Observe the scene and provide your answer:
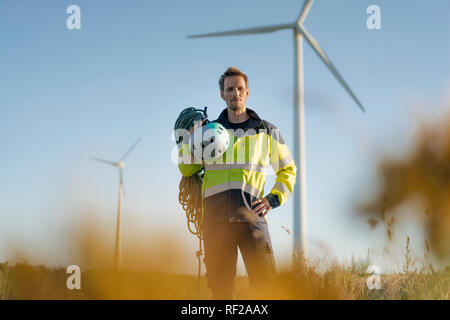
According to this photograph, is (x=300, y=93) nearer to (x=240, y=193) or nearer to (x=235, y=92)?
(x=235, y=92)

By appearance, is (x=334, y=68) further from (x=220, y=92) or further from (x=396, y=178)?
(x=220, y=92)

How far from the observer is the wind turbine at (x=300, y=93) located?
556 inches

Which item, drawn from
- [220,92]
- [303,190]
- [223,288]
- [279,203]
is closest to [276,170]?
[279,203]

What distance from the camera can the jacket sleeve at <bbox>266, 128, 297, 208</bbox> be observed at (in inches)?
257

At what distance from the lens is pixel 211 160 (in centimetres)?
648

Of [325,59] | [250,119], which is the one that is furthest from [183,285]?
[325,59]

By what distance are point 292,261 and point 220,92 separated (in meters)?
2.88

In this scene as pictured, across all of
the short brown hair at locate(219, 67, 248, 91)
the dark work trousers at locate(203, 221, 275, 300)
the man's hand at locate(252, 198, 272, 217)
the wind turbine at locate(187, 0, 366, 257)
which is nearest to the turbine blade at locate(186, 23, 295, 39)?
the wind turbine at locate(187, 0, 366, 257)

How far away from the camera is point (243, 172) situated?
6.44m

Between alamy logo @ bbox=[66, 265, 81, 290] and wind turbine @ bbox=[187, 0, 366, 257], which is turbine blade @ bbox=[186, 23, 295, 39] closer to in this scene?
wind turbine @ bbox=[187, 0, 366, 257]

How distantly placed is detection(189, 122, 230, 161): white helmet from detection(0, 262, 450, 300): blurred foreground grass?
5.85 feet

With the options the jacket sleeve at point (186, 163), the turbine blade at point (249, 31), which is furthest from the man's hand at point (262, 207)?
the turbine blade at point (249, 31)
